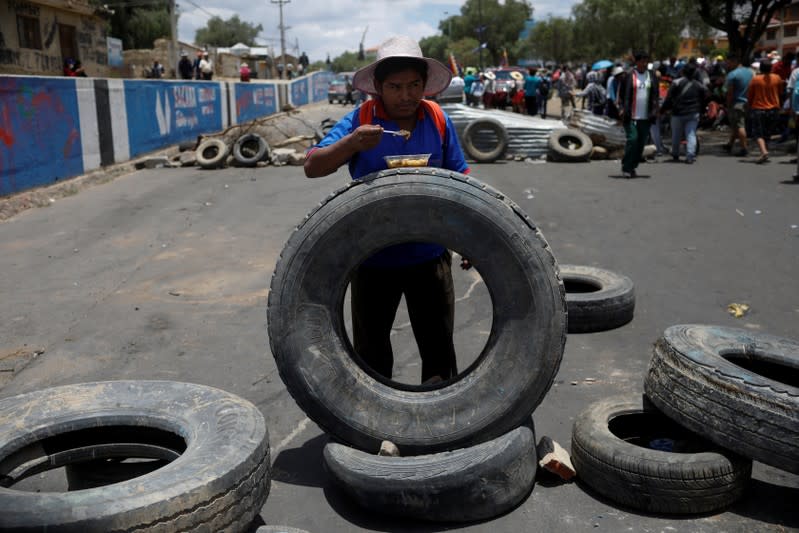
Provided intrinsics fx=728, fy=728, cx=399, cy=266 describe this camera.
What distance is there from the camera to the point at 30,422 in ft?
9.79

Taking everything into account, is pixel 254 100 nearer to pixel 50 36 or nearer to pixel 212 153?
pixel 50 36

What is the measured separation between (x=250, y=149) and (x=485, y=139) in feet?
19.0

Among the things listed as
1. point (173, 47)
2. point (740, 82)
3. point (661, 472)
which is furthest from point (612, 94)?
point (173, 47)

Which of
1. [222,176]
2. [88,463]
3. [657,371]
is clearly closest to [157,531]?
[88,463]

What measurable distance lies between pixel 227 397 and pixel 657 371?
1995 millimetres

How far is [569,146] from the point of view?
57.0 feet

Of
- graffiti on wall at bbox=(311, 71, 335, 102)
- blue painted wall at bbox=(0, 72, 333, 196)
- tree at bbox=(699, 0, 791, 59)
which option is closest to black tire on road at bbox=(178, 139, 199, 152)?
blue painted wall at bbox=(0, 72, 333, 196)

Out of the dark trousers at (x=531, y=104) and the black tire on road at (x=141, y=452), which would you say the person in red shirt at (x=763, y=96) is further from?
the black tire on road at (x=141, y=452)

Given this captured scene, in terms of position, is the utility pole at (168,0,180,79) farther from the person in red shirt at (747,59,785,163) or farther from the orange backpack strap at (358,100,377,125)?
the orange backpack strap at (358,100,377,125)

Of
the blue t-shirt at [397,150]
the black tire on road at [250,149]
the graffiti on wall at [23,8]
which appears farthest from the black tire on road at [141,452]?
the graffiti on wall at [23,8]

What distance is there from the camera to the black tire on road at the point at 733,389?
116 inches

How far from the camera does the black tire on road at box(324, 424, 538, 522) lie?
9.66 ft

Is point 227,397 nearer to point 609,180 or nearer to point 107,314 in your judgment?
point 107,314

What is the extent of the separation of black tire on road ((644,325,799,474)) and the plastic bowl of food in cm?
147
